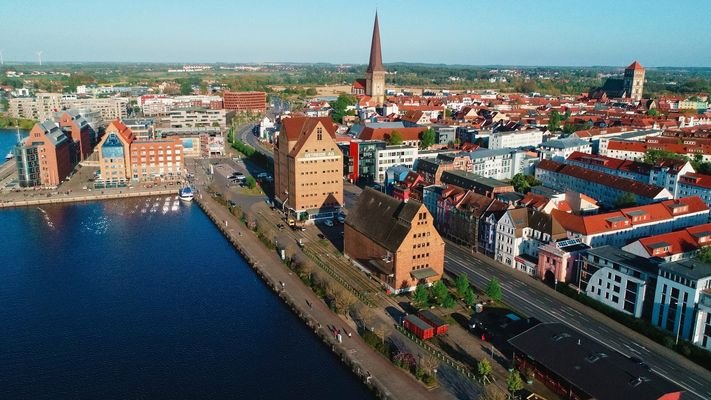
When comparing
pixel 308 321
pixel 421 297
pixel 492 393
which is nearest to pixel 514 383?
pixel 492 393

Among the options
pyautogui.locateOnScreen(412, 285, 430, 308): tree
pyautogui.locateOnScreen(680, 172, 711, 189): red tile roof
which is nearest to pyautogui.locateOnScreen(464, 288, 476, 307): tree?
pyautogui.locateOnScreen(412, 285, 430, 308): tree

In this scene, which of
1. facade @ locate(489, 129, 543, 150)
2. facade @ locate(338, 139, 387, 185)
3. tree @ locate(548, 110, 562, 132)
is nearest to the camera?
facade @ locate(338, 139, 387, 185)

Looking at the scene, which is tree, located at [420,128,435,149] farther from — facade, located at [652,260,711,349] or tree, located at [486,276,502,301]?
facade, located at [652,260,711,349]

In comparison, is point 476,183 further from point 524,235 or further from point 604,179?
point 604,179

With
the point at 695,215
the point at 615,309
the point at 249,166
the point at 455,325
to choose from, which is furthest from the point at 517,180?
the point at 249,166

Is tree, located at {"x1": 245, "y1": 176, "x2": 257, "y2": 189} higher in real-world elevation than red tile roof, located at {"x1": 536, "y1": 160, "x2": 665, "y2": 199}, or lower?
lower

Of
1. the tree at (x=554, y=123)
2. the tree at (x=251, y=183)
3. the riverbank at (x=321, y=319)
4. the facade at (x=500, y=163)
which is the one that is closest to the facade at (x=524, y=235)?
the riverbank at (x=321, y=319)

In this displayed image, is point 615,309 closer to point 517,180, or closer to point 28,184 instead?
point 517,180

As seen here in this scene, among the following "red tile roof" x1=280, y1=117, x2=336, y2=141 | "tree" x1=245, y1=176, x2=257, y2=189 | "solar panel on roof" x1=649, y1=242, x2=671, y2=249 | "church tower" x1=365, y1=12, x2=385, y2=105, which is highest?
"church tower" x1=365, y1=12, x2=385, y2=105
